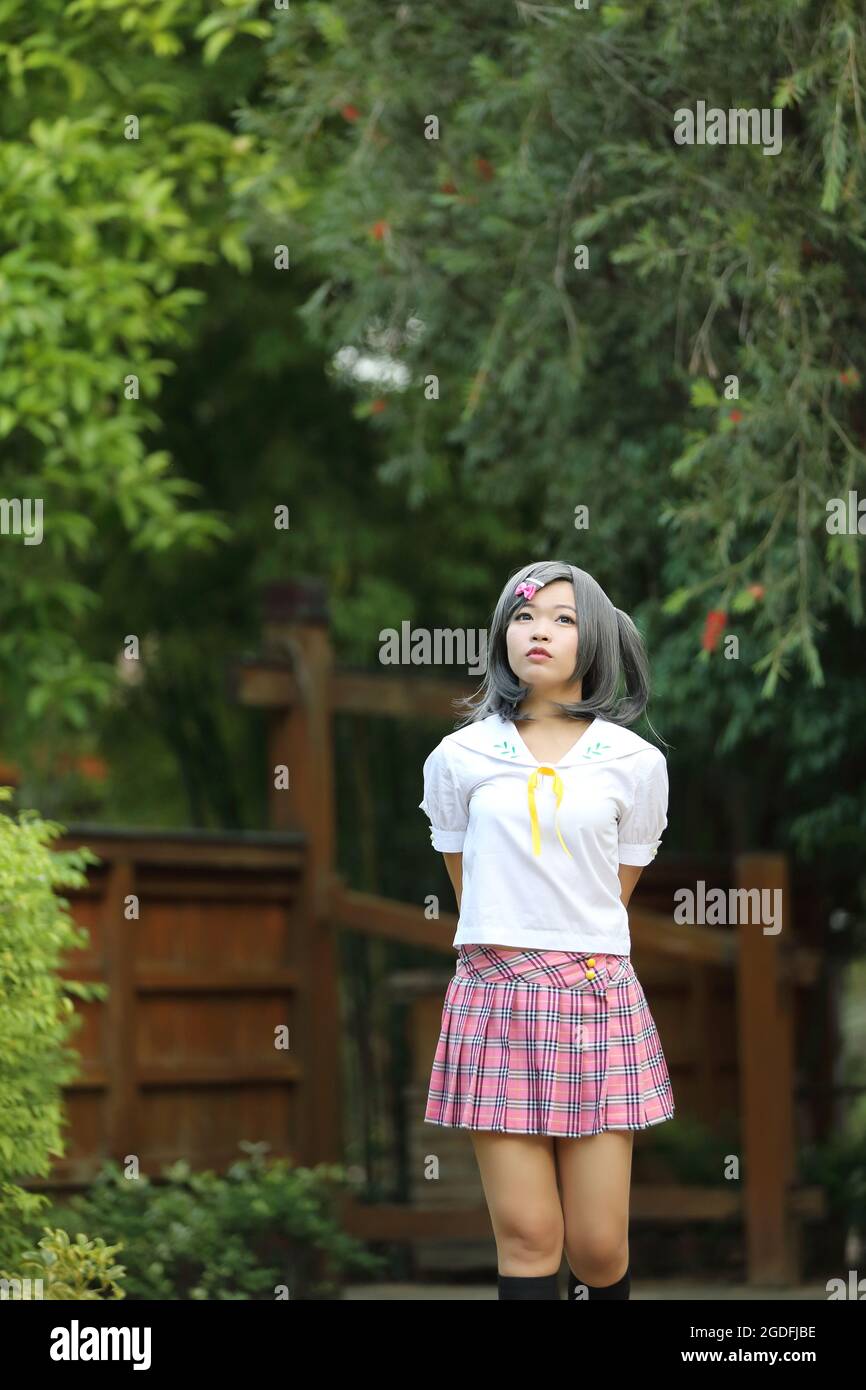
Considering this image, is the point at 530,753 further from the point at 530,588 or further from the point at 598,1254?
the point at 598,1254

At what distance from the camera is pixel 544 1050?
353cm

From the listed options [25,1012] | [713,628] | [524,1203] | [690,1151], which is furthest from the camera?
[690,1151]

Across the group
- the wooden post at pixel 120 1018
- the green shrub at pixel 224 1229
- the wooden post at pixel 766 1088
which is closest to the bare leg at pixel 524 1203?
the green shrub at pixel 224 1229

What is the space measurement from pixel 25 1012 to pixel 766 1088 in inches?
140

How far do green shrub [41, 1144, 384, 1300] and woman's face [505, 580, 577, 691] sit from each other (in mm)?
2540

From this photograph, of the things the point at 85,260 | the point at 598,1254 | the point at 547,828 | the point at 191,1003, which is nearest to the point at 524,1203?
the point at 598,1254

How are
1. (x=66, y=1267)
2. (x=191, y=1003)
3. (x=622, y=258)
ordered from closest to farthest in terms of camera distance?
(x=66, y=1267)
(x=622, y=258)
(x=191, y=1003)

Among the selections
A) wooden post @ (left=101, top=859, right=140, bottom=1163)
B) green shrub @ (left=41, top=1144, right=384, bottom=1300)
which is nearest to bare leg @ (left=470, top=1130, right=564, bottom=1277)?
green shrub @ (left=41, top=1144, right=384, bottom=1300)

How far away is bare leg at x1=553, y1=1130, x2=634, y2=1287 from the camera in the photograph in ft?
11.6

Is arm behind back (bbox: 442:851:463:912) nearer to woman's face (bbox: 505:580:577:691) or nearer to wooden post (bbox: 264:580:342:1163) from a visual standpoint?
woman's face (bbox: 505:580:577:691)

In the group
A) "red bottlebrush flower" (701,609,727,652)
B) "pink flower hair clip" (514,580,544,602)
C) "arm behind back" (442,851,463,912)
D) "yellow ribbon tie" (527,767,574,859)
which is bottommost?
"arm behind back" (442,851,463,912)

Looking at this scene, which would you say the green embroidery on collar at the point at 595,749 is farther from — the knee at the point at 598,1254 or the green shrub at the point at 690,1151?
the green shrub at the point at 690,1151

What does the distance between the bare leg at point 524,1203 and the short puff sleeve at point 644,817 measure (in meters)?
0.58

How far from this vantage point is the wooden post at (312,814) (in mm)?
7180
